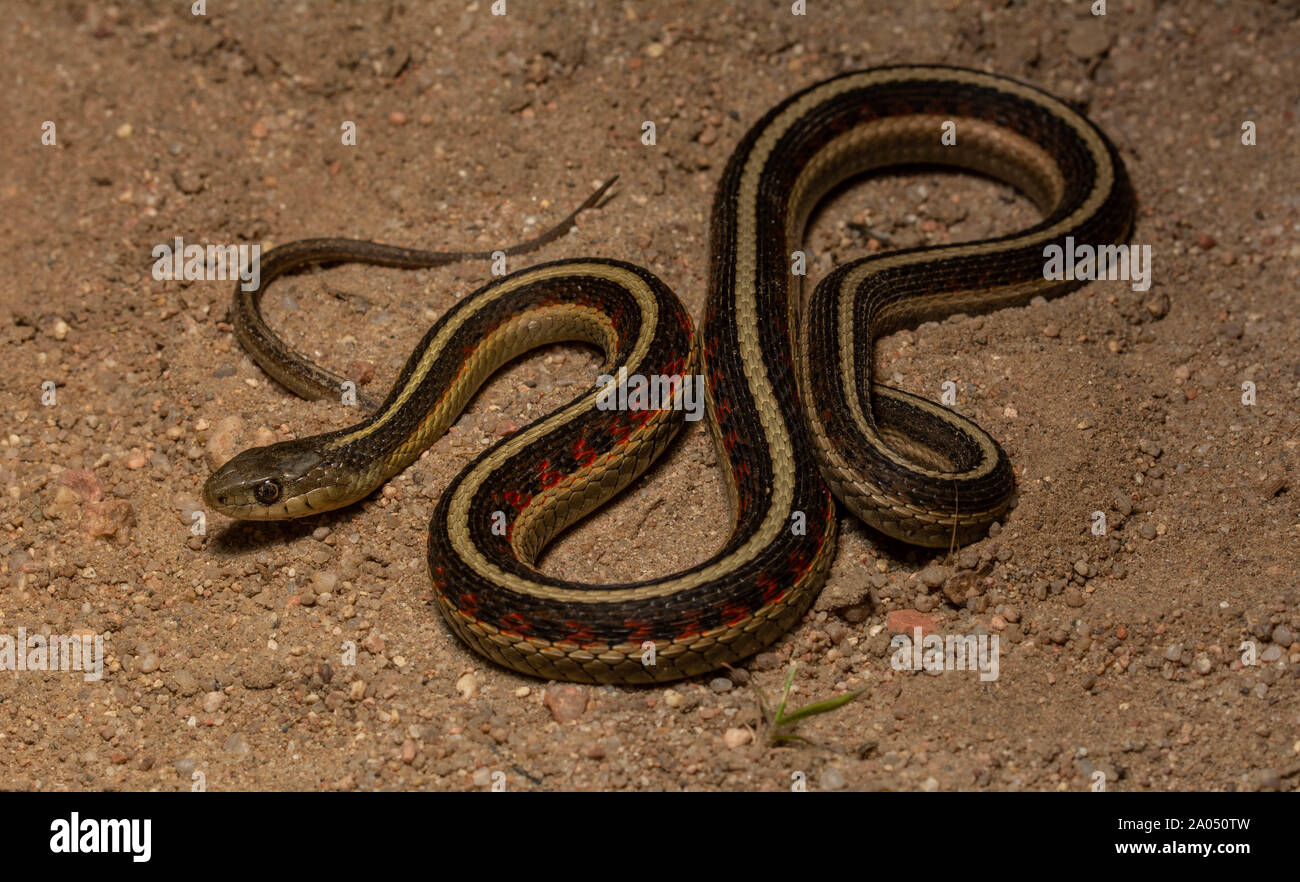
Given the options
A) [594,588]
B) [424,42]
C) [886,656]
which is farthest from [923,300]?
[424,42]

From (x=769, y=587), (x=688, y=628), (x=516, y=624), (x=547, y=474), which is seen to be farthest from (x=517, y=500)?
(x=769, y=587)

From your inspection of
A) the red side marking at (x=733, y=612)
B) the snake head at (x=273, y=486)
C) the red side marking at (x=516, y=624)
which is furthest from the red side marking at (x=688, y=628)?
the snake head at (x=273, y=486)

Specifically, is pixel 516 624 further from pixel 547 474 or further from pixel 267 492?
pixel 267 492

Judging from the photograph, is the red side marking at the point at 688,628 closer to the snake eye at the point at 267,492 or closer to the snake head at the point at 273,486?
the snake head at the point at 273,486

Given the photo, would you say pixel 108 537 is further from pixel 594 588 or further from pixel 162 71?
pixel 162 71

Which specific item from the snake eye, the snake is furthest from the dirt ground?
the snake eye

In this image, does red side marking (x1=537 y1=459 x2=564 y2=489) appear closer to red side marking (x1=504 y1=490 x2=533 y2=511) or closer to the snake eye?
red side marking (x1=504 y1=490 x2=533 y2=511)

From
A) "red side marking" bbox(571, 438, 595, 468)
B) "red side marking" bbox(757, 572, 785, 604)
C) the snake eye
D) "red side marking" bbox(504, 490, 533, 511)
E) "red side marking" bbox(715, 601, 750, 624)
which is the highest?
"red side marking" bbox(571, 438, 595, 468)
